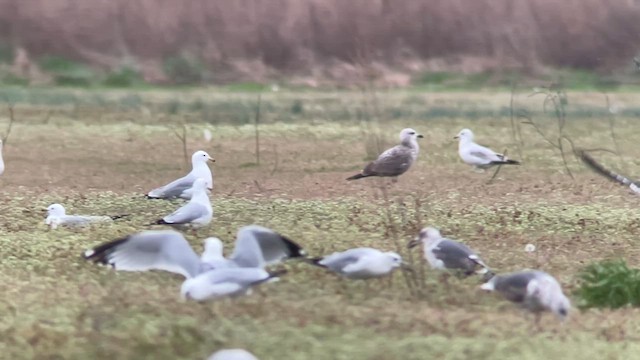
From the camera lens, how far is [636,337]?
5270 mm

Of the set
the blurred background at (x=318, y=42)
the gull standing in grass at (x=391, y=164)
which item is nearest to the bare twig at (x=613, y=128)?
the gull standing in grass at (x=391, y=164)

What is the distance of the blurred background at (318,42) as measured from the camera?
17594 millimetres

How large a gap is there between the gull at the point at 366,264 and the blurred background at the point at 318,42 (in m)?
11.3

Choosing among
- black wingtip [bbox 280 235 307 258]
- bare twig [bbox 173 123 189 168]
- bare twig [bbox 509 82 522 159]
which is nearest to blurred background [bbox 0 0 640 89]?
bare twig [bbox 509 82 522 159]

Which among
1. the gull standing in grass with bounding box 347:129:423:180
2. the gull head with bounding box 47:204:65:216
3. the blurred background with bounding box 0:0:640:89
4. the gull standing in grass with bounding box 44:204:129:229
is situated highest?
the gull head with bounding box 47:204:65:216

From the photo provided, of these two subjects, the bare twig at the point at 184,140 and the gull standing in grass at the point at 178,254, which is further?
the bare twig at the point at 184,140

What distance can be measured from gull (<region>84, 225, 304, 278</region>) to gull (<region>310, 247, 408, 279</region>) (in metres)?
0.38

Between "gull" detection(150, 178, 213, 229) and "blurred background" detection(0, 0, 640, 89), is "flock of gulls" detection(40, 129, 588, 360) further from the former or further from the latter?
"blurred background" detection(0, 0, 640, 89)

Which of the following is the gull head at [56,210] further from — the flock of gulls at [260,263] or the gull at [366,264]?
the gull at [366,264]

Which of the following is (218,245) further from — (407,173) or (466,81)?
(466,81)

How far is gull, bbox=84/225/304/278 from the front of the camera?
5.58 m

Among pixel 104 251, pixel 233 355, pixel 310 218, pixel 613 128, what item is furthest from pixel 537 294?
pixel 613 128

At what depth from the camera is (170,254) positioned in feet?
18.4

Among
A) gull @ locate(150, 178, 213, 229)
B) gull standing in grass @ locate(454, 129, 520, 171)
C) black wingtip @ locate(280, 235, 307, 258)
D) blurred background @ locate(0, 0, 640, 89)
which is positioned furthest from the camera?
blurred background @ locate(0, 0, 640, 89)
